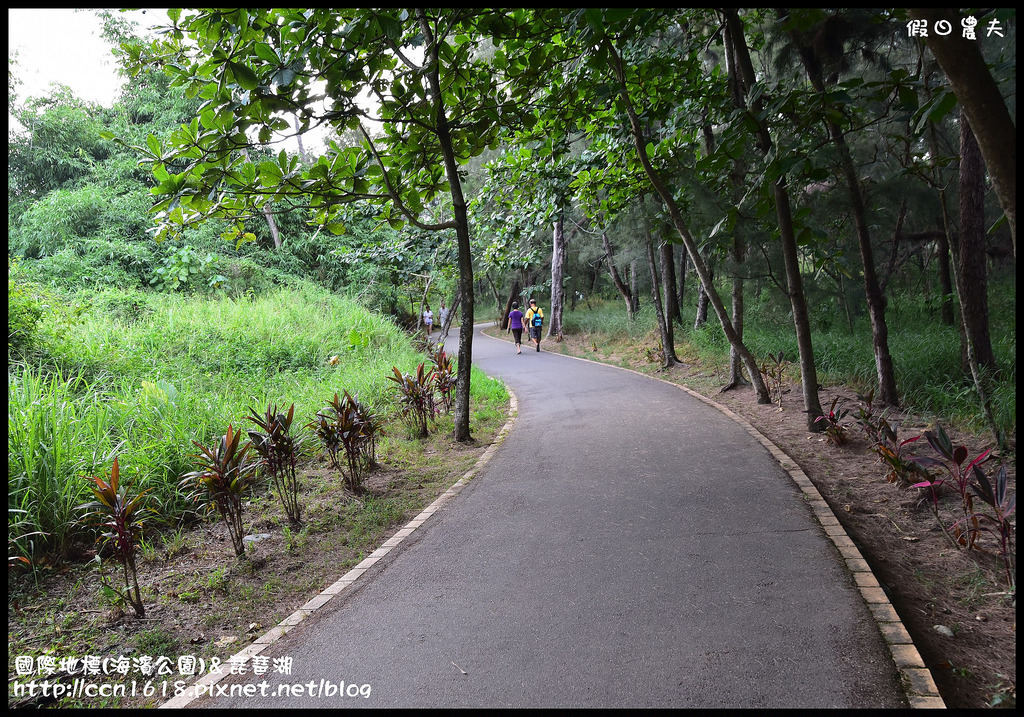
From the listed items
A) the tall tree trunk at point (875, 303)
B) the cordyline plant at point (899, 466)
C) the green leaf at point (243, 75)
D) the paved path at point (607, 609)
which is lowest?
the paved path at point (607, 609)

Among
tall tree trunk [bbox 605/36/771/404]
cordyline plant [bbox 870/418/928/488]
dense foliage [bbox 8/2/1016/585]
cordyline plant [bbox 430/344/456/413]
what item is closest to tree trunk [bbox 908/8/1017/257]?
dense foliage [bbox 8/2/1016/585]

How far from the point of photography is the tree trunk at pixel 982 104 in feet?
7.91

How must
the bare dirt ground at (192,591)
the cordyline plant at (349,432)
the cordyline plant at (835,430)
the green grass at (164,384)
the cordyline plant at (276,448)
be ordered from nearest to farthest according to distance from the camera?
the bare dirt ground at (192,591) → the green grass at (164,384) → the cordyline plant at (276,448) → the cordyline plant at (349,432) → the cordyline plant at (835,430)

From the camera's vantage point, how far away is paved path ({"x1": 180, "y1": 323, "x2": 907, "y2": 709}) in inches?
99.3

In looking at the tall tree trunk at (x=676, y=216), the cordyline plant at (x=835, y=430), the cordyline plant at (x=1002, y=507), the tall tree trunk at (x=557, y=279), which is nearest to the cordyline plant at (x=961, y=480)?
the cordyline plant at (x=1002, y=507)

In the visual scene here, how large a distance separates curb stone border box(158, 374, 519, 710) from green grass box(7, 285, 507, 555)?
6.01 ft

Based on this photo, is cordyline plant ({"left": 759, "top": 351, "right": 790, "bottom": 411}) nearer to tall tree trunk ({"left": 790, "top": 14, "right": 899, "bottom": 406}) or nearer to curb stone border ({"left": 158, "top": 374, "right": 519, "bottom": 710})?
tall tree trunk ({"left": 790, "top": 14, "right": 899, "bottom": 406})

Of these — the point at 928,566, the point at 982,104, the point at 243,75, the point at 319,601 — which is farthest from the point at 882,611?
the point at 243,75

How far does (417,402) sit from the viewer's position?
25.0ft

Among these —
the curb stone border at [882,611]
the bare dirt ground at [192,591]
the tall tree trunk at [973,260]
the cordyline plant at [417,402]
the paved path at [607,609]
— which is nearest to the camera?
the curb stone border at [882,611]

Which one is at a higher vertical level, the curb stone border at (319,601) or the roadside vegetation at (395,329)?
the roadside vegetation at (395,329)

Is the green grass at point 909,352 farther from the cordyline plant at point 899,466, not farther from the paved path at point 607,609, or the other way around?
the paved path at point 607,609

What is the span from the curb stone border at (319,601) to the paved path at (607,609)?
74 mm

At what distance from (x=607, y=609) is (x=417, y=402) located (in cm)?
491
